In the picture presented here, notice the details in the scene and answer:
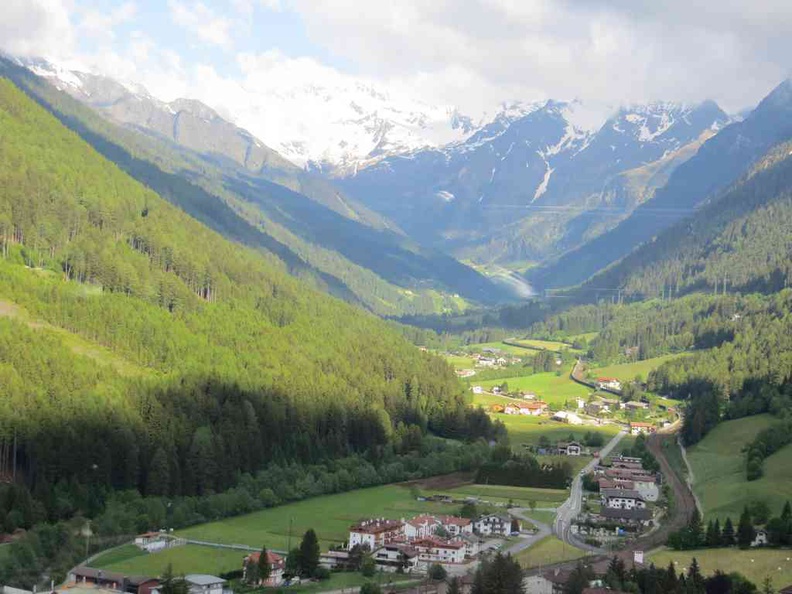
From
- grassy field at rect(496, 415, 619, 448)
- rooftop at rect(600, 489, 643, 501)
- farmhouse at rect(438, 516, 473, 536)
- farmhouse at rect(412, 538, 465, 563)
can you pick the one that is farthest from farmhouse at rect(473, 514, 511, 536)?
grassy field at rect(496, 415, 619, 448)

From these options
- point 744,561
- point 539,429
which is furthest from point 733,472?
point 539,429

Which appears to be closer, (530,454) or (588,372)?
(530,454)

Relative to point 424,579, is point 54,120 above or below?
above

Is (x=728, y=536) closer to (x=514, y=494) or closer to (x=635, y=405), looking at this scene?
(x=514, y=494)


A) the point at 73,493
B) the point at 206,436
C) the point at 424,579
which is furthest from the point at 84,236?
the point at 424,579

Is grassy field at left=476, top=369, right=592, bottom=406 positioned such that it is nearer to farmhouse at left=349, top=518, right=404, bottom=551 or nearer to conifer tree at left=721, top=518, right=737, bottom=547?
farmhouse at left=349, top=518, right=404, bottom=551

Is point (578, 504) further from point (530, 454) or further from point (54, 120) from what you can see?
point (54, 120)
